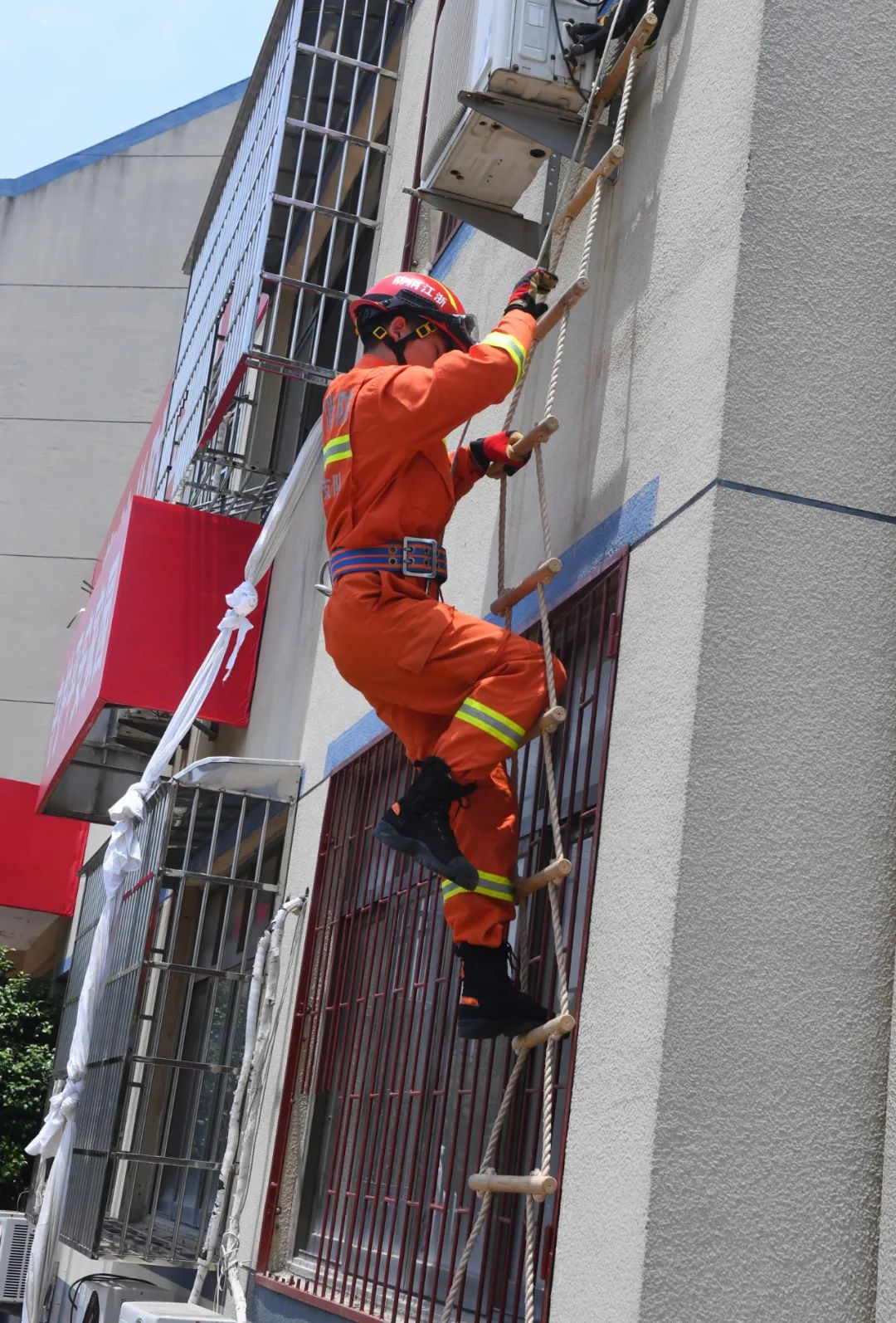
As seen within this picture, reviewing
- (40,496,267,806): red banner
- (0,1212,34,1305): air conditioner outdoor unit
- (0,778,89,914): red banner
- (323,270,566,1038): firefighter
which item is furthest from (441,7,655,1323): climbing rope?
(0,778,89,914): red banner

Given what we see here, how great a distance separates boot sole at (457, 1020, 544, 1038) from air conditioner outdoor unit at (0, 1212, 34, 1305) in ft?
30.8

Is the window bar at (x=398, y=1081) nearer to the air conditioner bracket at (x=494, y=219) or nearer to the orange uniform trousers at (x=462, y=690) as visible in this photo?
the orange uniform trousers at (x=462, y=690)

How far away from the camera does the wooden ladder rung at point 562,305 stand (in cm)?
505

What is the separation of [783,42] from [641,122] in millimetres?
936

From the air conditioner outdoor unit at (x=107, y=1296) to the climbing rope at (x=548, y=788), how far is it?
4318 millimetres

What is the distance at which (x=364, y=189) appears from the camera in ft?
32.8

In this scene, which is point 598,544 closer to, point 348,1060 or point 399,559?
point 399,559

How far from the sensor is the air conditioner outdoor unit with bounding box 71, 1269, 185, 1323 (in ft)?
28.7

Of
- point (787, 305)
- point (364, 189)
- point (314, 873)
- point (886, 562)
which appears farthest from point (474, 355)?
point (364, 189)

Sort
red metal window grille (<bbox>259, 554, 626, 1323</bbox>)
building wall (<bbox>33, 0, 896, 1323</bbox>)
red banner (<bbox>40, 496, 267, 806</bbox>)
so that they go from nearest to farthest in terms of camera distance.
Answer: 1. building wall (<bbox>33, 0, 896, 1323</bbox>)
2. red metal window grille (<bbox>259, 554, 626, 1323</bbox>)
3. red banner (<bbox>40, 496, 267, 806</bbox>)

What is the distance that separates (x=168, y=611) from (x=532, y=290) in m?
5.74

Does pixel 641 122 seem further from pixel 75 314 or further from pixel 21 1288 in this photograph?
pixel 75 314

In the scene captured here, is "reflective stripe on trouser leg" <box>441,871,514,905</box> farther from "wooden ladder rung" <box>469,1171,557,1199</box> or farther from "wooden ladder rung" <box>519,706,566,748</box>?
"wooden ladder rung" <box>469,1171,557,1199</box>

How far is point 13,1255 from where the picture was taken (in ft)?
42.0
